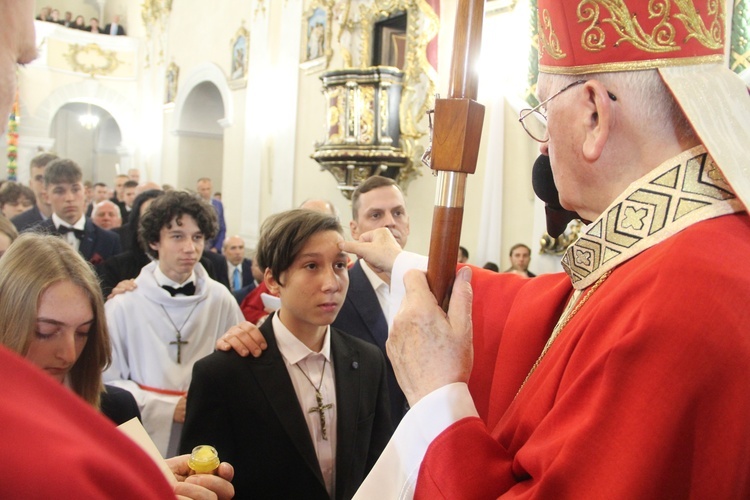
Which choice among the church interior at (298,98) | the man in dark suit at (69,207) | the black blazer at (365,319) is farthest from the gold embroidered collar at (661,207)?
the man in dark suit at (69,207)

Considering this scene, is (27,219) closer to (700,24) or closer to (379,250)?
(379,250)

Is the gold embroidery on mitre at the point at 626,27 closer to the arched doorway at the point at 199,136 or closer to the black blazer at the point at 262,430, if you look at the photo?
the black blazer at the point at 262,430

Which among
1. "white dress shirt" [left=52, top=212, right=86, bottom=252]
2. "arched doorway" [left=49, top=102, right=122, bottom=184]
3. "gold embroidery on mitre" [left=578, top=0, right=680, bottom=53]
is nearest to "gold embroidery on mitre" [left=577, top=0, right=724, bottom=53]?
"gold embroidery on mitre" [left=578, top=0, right=680, bottom=53]

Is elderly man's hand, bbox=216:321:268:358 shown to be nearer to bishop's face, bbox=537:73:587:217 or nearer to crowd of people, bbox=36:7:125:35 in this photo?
bishop's face, bbox=537:73:587:217

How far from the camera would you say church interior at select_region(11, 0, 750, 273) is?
20.2 feet

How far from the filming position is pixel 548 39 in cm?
127

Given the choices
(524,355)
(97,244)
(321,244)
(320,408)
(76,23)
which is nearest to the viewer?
(524,355)

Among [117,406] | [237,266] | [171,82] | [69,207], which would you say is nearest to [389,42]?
[237,266]

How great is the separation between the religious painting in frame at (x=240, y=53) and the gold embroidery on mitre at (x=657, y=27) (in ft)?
34.2

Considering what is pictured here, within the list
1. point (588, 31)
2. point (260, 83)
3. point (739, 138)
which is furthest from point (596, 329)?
point (260, 83)

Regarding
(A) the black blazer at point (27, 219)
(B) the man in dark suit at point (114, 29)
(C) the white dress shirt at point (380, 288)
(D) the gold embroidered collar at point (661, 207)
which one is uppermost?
(B) the man in dark suit at point (114, 29)

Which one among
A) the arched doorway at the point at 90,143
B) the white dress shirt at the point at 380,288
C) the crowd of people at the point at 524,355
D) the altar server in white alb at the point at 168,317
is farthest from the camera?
the arched doorway at the point at 90,143

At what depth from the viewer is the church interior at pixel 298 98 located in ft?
20.2

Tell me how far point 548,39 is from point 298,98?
28.0 ft
